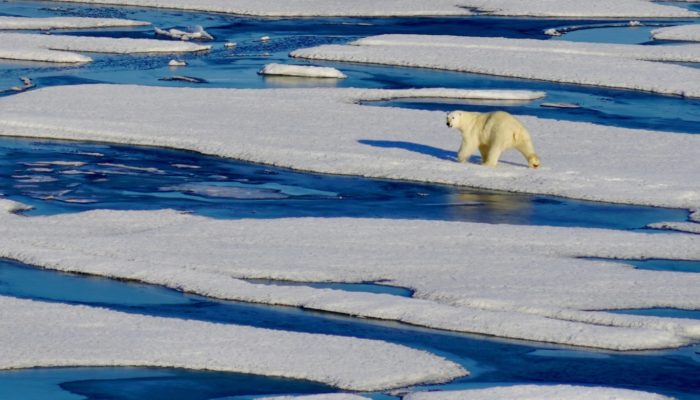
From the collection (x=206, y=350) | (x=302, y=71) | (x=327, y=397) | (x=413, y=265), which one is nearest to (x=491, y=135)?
(x=413, y=265)

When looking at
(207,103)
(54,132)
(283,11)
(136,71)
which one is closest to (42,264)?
(54,132)

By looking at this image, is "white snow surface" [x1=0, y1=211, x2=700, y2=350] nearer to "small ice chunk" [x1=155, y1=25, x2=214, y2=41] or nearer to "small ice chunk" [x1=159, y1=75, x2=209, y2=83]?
"small ice chunk" [x1=159, y1=75, x2=209, y2=83]

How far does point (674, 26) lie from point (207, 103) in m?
13.7

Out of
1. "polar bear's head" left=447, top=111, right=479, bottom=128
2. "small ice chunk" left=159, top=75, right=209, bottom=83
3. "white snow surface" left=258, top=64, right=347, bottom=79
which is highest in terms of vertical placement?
"polar bear's head" left=447, top=111, right=479, bottom=128

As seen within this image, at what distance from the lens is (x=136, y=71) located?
24.2 m

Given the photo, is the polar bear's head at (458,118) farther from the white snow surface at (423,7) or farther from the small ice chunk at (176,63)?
the white snow surface at (423,7)

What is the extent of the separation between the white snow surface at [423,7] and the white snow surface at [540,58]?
460 cm

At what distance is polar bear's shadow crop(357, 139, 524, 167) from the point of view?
17312mm

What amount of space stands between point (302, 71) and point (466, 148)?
772cm

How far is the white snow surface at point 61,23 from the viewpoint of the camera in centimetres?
2933

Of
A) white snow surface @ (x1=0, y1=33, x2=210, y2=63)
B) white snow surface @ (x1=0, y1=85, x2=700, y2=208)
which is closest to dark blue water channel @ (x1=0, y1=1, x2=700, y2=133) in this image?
white snow surface @ (x1=0, y1=33, x2=210, y2=63)

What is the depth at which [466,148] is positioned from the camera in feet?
54.7

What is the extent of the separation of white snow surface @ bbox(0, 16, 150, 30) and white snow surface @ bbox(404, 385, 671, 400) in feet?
70.7

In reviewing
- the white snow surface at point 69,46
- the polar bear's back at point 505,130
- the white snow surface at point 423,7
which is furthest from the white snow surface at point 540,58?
the polar bear's back at point 505,130
